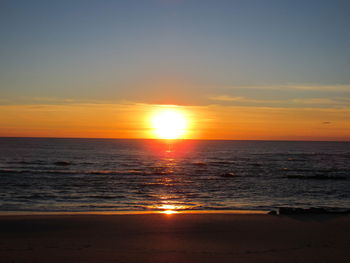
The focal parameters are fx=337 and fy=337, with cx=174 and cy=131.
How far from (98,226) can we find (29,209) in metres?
6.96

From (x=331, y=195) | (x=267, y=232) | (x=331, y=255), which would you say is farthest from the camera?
(x=331, y=195)

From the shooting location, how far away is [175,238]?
11508 mm

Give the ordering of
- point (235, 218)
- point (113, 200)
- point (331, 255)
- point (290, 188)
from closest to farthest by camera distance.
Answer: point (331, 255), point (235, 218), point (113, 200), point (290, 188)

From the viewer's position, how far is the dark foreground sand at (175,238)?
9516 mm

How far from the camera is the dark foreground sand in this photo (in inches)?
375

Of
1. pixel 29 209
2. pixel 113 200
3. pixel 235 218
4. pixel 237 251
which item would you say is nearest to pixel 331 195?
pixel 235 218

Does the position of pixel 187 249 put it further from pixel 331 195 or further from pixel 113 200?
pixel 331 195

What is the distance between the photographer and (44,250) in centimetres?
988

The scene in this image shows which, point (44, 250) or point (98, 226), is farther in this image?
point (98, 226)

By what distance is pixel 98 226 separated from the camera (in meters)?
13.2

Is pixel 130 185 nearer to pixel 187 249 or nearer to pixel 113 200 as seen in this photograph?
pixel 113 200

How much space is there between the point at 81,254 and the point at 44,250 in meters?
1.22

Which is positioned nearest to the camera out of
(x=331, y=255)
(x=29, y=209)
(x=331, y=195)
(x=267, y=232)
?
(x=331, y=255)

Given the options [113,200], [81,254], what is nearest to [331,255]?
[81,254]
